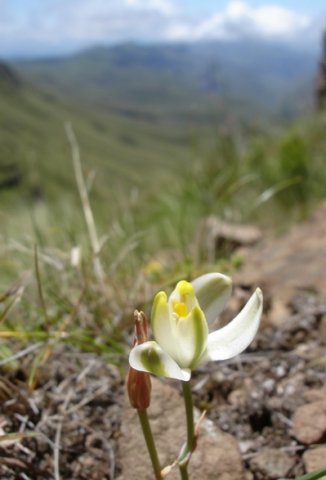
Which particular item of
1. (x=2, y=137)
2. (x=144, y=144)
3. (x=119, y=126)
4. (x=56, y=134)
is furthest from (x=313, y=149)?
(x=119, y=126)

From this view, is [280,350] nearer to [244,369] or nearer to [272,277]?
[244,369]

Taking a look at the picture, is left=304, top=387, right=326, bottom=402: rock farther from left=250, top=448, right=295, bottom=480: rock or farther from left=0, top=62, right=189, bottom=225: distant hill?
left=0, top=62, right=189, bottom=225: distant hill

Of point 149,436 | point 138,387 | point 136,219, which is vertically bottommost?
point 136,219

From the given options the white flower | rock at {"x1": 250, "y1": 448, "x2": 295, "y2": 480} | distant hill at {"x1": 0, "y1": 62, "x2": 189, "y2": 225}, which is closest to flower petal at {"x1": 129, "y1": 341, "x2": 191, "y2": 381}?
the white flower

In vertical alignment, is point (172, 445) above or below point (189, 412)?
below

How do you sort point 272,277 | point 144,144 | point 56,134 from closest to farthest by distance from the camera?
A: point 272,277, point 56,134, point 144,144

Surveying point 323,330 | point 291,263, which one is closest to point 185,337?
point 323,330

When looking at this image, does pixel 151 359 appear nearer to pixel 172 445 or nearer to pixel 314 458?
pixel 172 445
